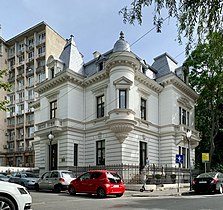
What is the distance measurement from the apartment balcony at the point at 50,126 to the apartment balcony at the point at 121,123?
5151 millimetres

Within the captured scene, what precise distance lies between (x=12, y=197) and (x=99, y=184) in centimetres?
1100

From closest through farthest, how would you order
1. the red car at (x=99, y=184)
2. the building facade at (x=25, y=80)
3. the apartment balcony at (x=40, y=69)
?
the red car at (x=99, y=184), the building facade at (x=25, y=80), the apartment balcony at (x=40, y=69)

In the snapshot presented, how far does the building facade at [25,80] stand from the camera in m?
71.3

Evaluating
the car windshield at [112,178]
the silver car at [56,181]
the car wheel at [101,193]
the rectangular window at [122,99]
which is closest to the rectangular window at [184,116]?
the rectangular window at [122,99]

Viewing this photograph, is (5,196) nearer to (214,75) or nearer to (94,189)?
(94,189)

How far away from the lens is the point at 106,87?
32500 millimetres

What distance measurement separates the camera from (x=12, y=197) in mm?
8586

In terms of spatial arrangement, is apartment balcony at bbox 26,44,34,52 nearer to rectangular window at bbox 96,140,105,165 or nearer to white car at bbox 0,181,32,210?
rectangular window at bbox 96,140,105,165

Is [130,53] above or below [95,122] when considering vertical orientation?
above

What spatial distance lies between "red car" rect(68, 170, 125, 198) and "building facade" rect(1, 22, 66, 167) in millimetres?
50525

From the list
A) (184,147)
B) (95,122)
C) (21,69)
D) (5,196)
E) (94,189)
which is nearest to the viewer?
(5,196)

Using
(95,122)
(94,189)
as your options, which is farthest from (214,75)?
(94,189)

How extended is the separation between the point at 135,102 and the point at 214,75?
10648mm

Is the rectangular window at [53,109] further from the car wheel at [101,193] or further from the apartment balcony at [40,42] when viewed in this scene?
the apartment balcony at [40,42]
